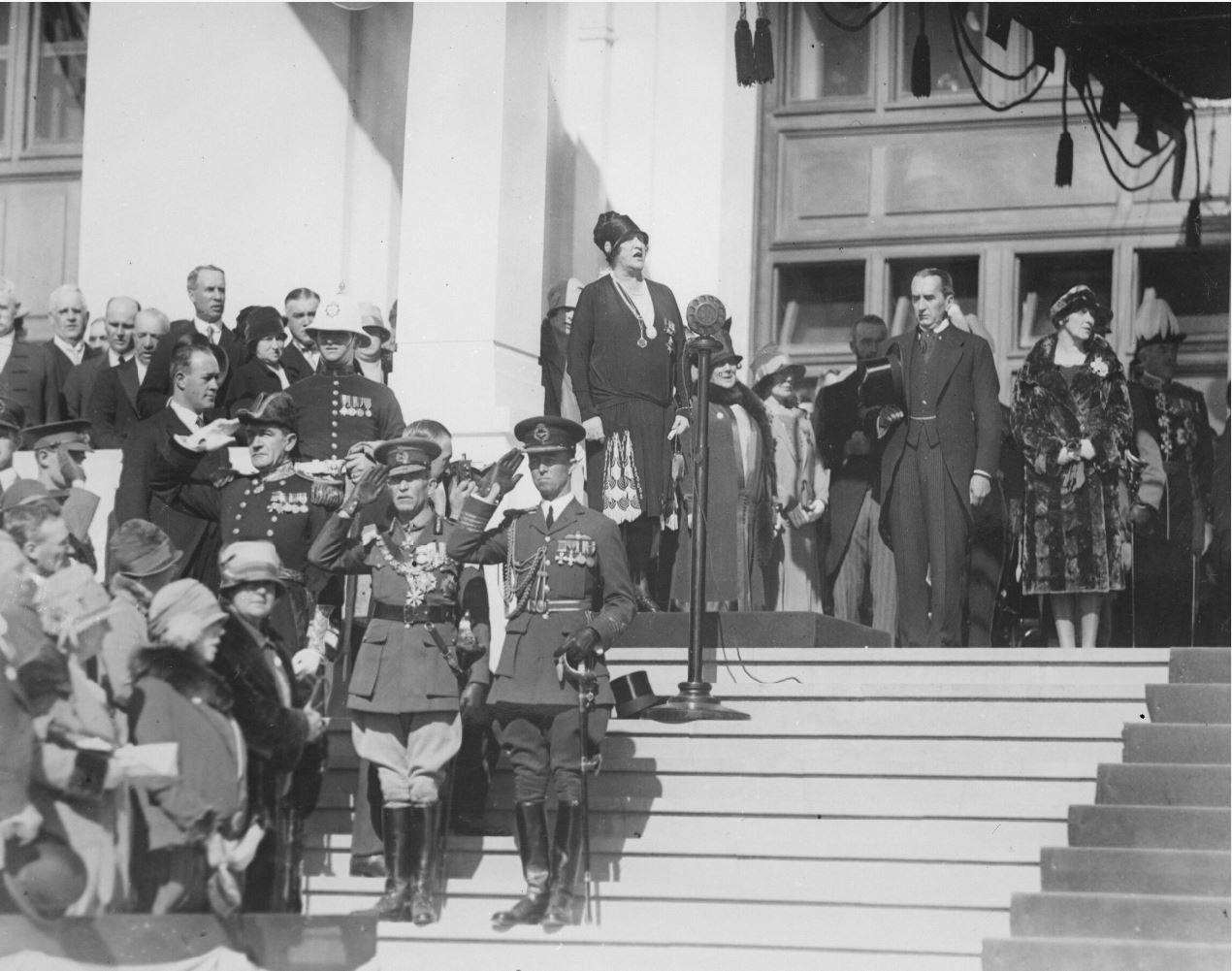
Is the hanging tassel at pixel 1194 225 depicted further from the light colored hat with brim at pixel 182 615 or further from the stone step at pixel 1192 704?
the light colored hat with brim at pixel 182 615

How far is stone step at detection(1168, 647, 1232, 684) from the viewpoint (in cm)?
1106

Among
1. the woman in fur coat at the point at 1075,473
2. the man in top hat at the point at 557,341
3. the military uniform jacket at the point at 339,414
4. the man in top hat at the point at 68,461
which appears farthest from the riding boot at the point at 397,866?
the man in top hat at the point at 557,341

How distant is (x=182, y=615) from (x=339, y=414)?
3.08m

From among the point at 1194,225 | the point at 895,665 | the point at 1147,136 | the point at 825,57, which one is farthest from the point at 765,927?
the point at 825,57

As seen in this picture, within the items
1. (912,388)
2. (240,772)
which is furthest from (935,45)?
(240,772)

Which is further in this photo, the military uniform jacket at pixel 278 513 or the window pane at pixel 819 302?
the window pane at pixel 819 302

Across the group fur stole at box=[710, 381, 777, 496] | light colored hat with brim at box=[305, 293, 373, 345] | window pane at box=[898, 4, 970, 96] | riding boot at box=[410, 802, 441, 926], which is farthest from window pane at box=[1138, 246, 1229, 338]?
riding boot at box=[410, 802, 441, 926]

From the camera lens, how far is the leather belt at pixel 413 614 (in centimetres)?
1048

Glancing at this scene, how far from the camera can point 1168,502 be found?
13422 millimetres

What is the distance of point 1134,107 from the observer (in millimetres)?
15398

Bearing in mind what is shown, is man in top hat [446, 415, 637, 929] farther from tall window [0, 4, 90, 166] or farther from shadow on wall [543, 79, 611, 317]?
tall window [0, 4, 90, 166]

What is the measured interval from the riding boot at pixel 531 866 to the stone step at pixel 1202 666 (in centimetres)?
301

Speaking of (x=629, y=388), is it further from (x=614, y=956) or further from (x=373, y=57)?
(x=373, y=57)

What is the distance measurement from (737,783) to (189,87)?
7.81 meters
